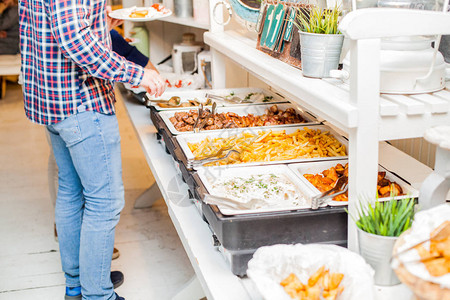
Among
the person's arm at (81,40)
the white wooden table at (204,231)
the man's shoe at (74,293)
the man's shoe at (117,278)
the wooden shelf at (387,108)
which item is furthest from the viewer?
the man's shoe at (117,278)

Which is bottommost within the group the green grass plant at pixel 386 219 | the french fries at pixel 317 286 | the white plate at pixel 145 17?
the french fries at pixel 317 286

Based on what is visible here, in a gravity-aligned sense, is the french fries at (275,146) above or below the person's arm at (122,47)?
below

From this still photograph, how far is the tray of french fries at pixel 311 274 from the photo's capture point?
1.06 meters

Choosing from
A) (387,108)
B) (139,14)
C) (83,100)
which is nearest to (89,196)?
(83,100)

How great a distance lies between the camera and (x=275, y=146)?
1.86m

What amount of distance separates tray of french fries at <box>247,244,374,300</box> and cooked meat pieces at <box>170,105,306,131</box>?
0.99 m

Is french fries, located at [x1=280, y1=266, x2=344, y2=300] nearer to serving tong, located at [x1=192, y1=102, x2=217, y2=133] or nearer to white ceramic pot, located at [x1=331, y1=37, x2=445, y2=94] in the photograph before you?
white ceramic pot, located at [x1=331, y1=37, x2=445, y2=94]

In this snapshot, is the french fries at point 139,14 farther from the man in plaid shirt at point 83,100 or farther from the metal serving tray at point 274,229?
the metal serving tray at point 274,229

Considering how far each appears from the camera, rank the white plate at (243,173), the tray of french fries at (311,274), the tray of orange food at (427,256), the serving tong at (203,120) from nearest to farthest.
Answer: the tray of orange food at (427,256) < the tray of french fries at (311,274) < the white plate at (243,173) < the serving tong at (203,120)

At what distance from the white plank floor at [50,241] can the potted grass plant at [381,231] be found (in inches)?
60.5

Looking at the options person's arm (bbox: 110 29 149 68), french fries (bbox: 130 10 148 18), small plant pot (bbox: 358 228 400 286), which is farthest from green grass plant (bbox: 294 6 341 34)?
french fries (bbox: 130 10 148 18)

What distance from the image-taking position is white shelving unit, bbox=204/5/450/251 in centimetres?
111

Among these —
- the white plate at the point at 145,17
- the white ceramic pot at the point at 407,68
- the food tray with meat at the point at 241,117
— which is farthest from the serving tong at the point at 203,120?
the white ceramic pot at the point at 407,68

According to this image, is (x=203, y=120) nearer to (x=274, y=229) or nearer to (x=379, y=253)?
(x=274, y=229)
